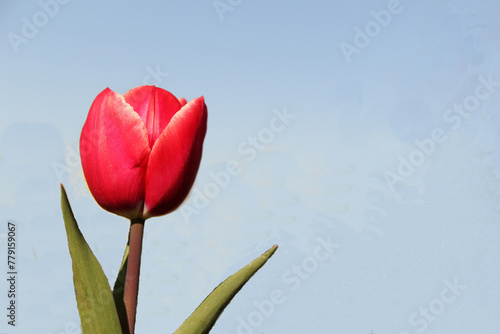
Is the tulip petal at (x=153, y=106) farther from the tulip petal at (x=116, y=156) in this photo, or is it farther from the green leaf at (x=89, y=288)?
the green leaf at (x=89, y=288)

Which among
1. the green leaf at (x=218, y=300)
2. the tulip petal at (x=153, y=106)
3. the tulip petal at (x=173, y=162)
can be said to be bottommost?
the green leaf at (x=218, y=300)

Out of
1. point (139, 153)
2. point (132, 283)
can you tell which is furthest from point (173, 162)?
point (132, 283)

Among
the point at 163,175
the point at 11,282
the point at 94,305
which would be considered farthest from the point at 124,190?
the point at 11,282

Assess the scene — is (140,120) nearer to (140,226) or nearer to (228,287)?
(140,226)

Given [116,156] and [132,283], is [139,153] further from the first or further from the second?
[132,283]

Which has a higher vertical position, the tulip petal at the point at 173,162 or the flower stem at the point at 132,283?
the tulip petal at the point at 173,162

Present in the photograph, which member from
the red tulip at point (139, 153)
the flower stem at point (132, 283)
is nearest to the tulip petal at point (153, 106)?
the red tulip at point (139, 153)
